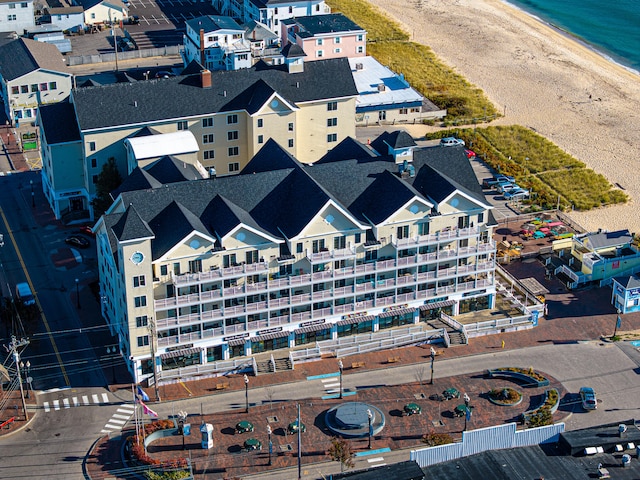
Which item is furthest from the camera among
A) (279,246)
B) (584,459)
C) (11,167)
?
(11,167)

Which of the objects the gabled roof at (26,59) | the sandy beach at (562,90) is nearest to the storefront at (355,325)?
the sandy beach at (562,90)

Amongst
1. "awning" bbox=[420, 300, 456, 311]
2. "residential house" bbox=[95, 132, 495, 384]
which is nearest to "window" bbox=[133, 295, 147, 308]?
"residential house" bbox=[95, 132, 495, 384]

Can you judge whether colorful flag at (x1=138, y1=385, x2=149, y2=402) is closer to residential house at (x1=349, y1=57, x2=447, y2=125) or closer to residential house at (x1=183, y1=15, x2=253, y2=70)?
residential house at (x1=183, y1=15, x2=253, y2=70)

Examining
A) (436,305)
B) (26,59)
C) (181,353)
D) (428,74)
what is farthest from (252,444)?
(428,74)

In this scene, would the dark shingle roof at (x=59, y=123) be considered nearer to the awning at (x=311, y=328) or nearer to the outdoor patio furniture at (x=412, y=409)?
the awning at (x=311, y=328)

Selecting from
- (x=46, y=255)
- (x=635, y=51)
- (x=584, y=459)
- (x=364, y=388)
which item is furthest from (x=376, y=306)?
(x=635, y=51)

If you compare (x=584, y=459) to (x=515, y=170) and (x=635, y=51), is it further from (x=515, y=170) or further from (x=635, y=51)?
(x=635, y=51)
